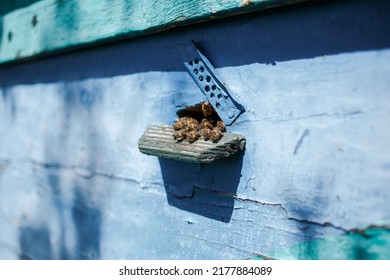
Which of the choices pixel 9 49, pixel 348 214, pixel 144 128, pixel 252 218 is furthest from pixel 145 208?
pixel 9 49

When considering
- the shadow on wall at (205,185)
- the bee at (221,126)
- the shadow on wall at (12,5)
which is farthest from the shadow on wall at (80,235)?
the shadow on wall at (12,5)

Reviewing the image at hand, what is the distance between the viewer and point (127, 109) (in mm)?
1786

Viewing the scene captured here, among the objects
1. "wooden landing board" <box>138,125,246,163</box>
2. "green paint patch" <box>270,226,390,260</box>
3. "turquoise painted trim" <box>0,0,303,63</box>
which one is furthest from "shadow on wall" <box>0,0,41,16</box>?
"green paint patch" <box>270,226,390,260</box>

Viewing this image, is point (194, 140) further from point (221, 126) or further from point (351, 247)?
point (351, 247)

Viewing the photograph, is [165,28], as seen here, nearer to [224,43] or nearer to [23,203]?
[224,43]

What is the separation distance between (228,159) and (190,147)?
0.16 metres

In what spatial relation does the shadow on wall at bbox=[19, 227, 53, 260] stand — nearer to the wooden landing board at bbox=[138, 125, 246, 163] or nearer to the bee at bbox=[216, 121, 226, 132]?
the wooden landing board at bbox=[138, 125, 246, 163]

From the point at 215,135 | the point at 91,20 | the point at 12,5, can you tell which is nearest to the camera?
the point at 215,135

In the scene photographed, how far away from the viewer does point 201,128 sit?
1.47m

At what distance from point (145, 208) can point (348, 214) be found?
878mm

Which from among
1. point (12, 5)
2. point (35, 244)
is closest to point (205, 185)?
point (35, 244)

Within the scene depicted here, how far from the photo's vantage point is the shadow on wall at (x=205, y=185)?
146 cm

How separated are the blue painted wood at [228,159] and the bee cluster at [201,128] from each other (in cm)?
6

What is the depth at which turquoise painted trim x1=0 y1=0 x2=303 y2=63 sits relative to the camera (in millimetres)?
1373
